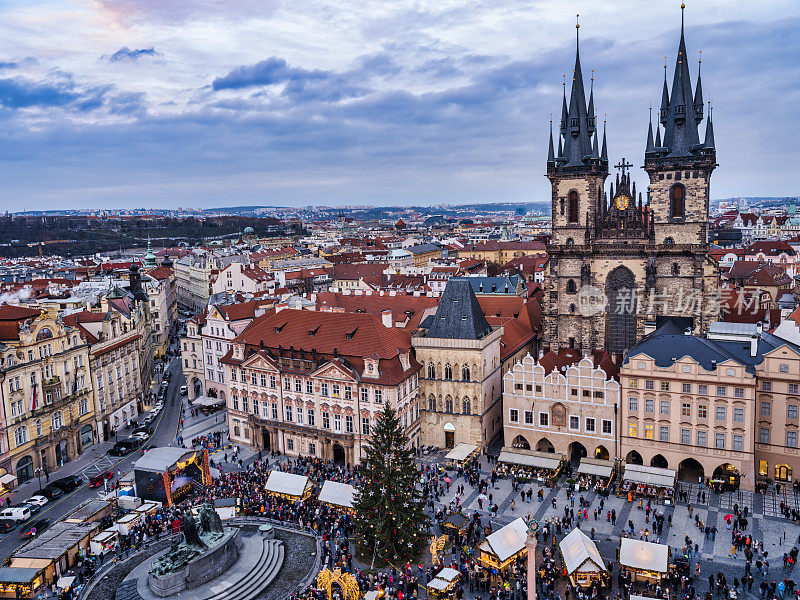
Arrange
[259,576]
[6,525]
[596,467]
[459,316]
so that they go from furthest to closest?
[459,316] < [596,467] < [6,525] < [259,576]

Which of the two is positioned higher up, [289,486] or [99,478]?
[289,486]

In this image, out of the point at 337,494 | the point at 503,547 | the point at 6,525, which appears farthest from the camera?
the point at 337,494

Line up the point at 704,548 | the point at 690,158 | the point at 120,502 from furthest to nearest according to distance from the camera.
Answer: the point at 690,158
the point at 120,502
the point at 704,548

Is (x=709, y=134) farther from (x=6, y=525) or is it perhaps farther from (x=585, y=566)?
(x=6, y=525)

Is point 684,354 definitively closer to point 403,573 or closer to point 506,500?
point 506,500

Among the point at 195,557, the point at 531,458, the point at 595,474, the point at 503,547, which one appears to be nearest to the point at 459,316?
the point at 531,458

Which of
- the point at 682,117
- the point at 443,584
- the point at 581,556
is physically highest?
the point at 682,117

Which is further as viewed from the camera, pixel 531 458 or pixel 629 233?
pixel 629 233

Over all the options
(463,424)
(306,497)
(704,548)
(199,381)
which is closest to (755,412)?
(704,548)

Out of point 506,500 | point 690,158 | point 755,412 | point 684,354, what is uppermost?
point 690,158
